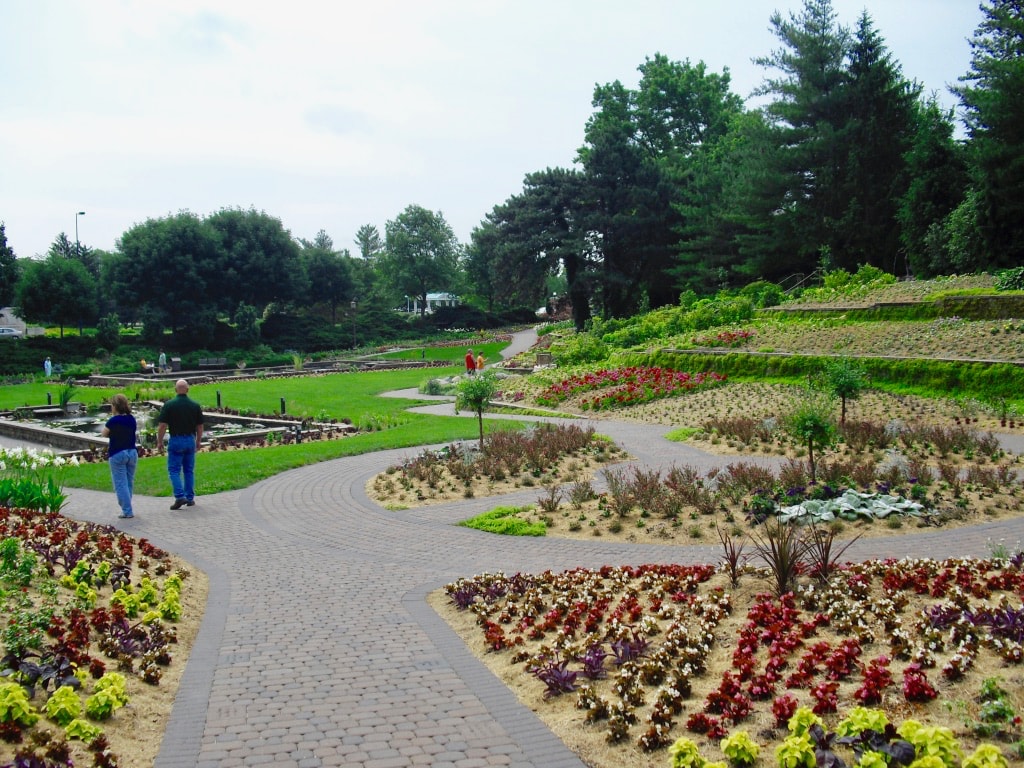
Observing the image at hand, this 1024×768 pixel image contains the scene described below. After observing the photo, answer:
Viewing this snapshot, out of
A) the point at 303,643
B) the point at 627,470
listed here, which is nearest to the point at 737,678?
the point at 303,643

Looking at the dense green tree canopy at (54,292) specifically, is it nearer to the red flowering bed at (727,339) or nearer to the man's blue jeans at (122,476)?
the red flowering bed at (727,339)

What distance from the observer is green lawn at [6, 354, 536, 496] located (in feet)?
45.9

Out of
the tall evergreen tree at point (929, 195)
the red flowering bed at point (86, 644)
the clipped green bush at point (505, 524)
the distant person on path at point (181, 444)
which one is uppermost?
the tall evergreen tree at point (929, 195)

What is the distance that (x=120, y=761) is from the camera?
4.23m

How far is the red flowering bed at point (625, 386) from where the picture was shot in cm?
2259

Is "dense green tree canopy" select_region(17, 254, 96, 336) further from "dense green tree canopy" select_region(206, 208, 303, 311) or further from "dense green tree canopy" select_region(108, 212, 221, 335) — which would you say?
"dense green tree canopy" select_region(206, 208, 303, 311)

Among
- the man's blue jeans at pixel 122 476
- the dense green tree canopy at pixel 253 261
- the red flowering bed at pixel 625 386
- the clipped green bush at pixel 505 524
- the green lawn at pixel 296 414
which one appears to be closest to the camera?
the clipped green bush at pixel 505 524

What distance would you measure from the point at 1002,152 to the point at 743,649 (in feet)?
89.9

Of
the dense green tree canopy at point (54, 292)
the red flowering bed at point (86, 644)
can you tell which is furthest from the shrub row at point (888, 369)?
the dense green tree canopy at point (54, 292)

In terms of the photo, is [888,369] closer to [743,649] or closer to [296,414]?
[296,414]

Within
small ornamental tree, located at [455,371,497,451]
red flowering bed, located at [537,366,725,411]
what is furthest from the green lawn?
red flowering bed, located at [537,366,725,411]

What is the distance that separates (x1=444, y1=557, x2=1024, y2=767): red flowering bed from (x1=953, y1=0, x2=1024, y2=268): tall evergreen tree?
25261 mm

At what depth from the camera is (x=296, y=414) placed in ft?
76.3

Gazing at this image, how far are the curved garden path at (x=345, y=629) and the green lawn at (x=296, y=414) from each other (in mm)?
1693
